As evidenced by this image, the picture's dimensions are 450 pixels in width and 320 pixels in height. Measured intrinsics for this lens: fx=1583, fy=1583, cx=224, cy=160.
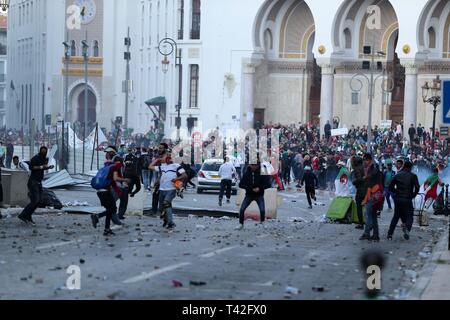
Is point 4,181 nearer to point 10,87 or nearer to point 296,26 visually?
point 296,26

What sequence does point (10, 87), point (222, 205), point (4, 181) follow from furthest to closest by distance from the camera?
point (10, 87) → point (222, 205) → point (4, 181)

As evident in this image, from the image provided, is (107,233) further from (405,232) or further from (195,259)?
(405,232)

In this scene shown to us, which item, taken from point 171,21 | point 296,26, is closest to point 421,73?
point 296,26

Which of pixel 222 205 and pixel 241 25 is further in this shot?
pixel 241 25

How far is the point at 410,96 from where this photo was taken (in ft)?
237

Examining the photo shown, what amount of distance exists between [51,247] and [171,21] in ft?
199

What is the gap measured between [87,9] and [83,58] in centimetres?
314

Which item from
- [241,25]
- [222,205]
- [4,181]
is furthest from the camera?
[241,25]

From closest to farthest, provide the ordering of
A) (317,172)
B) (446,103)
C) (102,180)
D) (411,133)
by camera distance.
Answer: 1. (446,103)
2. (102,180)
3. (317,172)
4. (411,133)

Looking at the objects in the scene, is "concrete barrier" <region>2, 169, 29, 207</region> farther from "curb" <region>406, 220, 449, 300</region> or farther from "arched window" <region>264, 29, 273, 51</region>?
"arched window" <region>264, 29, 273, 51</region>

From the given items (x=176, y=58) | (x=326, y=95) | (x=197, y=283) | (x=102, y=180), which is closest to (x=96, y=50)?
(x=176, y=58)

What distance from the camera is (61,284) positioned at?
18.1 m

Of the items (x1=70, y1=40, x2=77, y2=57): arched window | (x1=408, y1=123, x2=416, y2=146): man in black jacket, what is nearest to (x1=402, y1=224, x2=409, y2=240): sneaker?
(x1=408, y1=123, x2=416, y2=146): man in black jacket

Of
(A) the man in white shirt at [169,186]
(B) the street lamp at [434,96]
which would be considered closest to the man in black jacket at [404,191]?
(A) the man in white shirt at [169,186]
